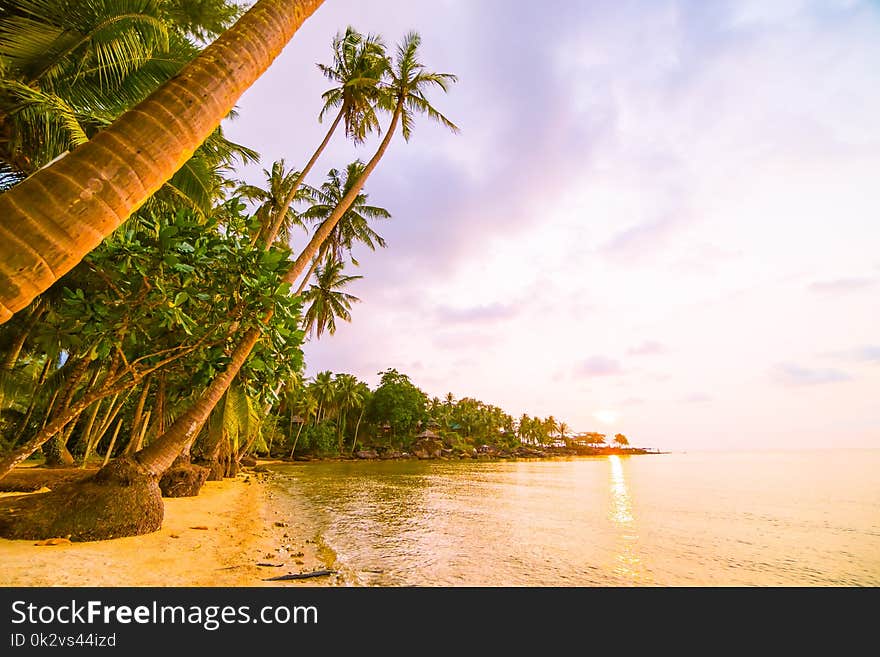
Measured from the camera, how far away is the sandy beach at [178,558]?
180 inches

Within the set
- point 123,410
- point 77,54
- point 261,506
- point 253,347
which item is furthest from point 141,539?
point 123,410

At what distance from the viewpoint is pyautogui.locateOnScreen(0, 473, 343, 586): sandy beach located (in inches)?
180

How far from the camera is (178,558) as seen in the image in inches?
215

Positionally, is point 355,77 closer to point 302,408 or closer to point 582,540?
point 582,540

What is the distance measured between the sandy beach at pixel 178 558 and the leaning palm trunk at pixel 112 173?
4437 mm

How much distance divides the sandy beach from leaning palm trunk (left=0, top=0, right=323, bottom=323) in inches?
175

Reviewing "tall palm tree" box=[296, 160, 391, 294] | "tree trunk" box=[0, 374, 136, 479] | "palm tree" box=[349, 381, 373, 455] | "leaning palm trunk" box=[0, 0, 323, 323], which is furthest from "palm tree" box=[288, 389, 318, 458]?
"leaning palm trunk" box=[0, 0, 323, 323]

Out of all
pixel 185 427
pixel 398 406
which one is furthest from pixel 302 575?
pixel 398 406

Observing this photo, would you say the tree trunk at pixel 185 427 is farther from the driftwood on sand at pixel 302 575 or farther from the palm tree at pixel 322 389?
the palm tree at pixel 322 389

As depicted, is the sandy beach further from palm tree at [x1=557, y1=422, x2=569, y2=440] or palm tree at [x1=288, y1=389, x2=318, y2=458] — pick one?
palm tree at [x1=557, y1=422, x2=569, y2=440]

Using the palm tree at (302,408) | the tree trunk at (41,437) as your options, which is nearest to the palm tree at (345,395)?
the palm tree at (302,408)

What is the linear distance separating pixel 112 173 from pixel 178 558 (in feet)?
18.4

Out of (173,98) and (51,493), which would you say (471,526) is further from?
(173,98)
